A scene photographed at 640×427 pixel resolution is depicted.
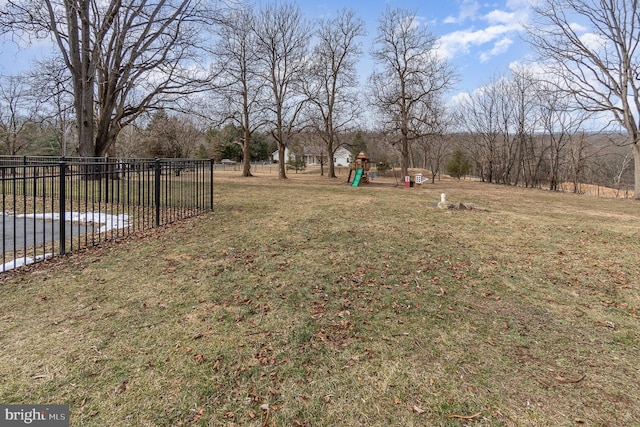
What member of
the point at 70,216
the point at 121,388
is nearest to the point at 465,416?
the point at 121,388

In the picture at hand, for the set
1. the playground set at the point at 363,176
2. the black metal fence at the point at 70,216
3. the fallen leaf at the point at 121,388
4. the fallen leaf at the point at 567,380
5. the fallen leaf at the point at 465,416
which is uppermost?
the playground set at the point at 363,176

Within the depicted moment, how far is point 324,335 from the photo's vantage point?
267 centimetres

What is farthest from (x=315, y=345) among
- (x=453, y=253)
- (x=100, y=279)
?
(x=453, y=253)

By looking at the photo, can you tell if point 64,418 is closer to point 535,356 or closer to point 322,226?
point 535,356

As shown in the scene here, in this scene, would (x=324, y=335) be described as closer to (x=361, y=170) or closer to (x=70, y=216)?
(x=70, y=216)

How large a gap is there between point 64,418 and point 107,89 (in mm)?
15531

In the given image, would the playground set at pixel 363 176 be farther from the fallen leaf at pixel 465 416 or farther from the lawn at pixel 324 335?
the fallen leaf at pixel 465 416

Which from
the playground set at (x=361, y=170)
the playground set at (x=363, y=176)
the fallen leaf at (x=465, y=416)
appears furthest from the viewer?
the playground set at (x=361, y=170)

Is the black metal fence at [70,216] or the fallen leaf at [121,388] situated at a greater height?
the black metal fence at [70,216]

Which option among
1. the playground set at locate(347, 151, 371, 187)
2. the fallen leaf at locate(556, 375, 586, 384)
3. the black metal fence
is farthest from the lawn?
the playground set at locate(347, 151, 371, 187)

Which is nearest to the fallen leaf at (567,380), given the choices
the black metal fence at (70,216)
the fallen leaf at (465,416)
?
the fallen leaf at (465,416)

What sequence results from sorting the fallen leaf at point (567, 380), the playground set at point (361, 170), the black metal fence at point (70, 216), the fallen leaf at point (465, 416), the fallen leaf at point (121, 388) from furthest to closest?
the playground set at point (361, 170) → the black metal fence at point (70, 216) → the fallen leaf at point (567, 380) → the fallen leaf at point (121, 388) → the fallen leaf at point (465, 416)

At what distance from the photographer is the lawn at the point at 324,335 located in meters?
1.89

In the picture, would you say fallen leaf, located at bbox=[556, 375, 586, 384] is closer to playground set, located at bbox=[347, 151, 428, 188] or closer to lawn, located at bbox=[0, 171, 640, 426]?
lawn, located at bbox=[0, 171, 640, 426]
